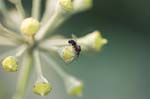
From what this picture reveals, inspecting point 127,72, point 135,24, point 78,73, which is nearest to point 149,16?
point 135,24

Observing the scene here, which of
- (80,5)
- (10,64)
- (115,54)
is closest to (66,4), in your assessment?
(80,5)

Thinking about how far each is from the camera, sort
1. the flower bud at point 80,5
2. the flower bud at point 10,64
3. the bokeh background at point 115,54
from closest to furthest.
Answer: the flower bud at point 10,64 → the flower bud at point 80,5 → the bokeh background at point 115,54

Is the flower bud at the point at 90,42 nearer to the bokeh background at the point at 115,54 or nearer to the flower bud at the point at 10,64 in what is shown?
the flower bud at the point at 10,64

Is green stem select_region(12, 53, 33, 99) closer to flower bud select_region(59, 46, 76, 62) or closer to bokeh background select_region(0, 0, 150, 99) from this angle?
flower bud select_region(59, 46, 76, 62)

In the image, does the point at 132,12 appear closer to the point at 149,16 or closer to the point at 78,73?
the point at 149,16

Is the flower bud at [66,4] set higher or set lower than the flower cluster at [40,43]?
higher

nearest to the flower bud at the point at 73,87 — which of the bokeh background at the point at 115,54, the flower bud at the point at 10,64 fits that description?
the flower bud at the point at 10,64

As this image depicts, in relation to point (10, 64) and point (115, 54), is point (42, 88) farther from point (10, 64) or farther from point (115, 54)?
point (115, 54)
